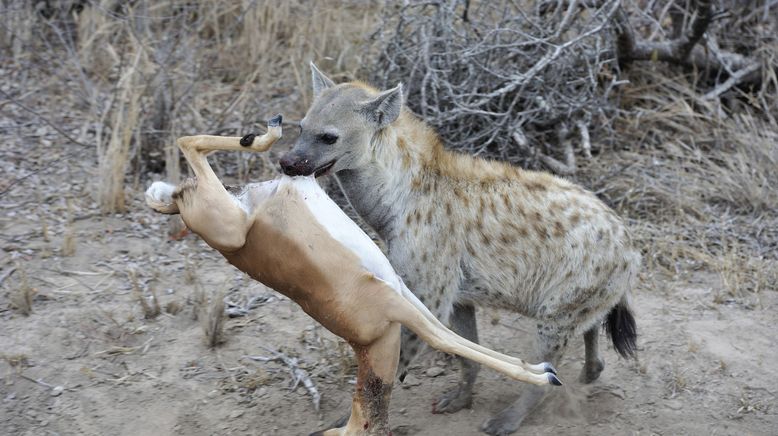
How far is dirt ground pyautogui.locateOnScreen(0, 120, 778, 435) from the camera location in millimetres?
3914

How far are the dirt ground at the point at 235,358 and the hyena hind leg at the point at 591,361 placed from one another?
61mm

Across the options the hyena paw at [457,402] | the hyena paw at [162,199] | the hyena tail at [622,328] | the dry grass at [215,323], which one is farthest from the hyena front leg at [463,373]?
the hyena paw at [162,199]

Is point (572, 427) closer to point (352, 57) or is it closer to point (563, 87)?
point (563, 87)

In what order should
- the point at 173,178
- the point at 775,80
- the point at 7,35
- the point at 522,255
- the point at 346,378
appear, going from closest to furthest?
the point at 522,255
the point at 346,378
the point at 173,178
the point at 775,80
the point at 7,35

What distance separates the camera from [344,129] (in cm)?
364

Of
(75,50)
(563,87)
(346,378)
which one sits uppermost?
(563,87)

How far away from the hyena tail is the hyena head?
1.31 m

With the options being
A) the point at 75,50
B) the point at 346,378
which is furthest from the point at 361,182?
the point at 75,50

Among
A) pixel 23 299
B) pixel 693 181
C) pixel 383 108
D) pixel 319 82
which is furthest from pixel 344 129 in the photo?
pixel 693 181

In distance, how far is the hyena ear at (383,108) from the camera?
362 cm

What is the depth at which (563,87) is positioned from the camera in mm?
5699

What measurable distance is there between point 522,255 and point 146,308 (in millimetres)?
1914

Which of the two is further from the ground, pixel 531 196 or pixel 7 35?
pixel 531 196

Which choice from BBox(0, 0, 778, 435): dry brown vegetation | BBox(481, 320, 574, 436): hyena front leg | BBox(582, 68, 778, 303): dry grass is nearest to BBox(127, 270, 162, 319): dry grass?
BBox(0, 0, 778, 435): dry brown vegetation
